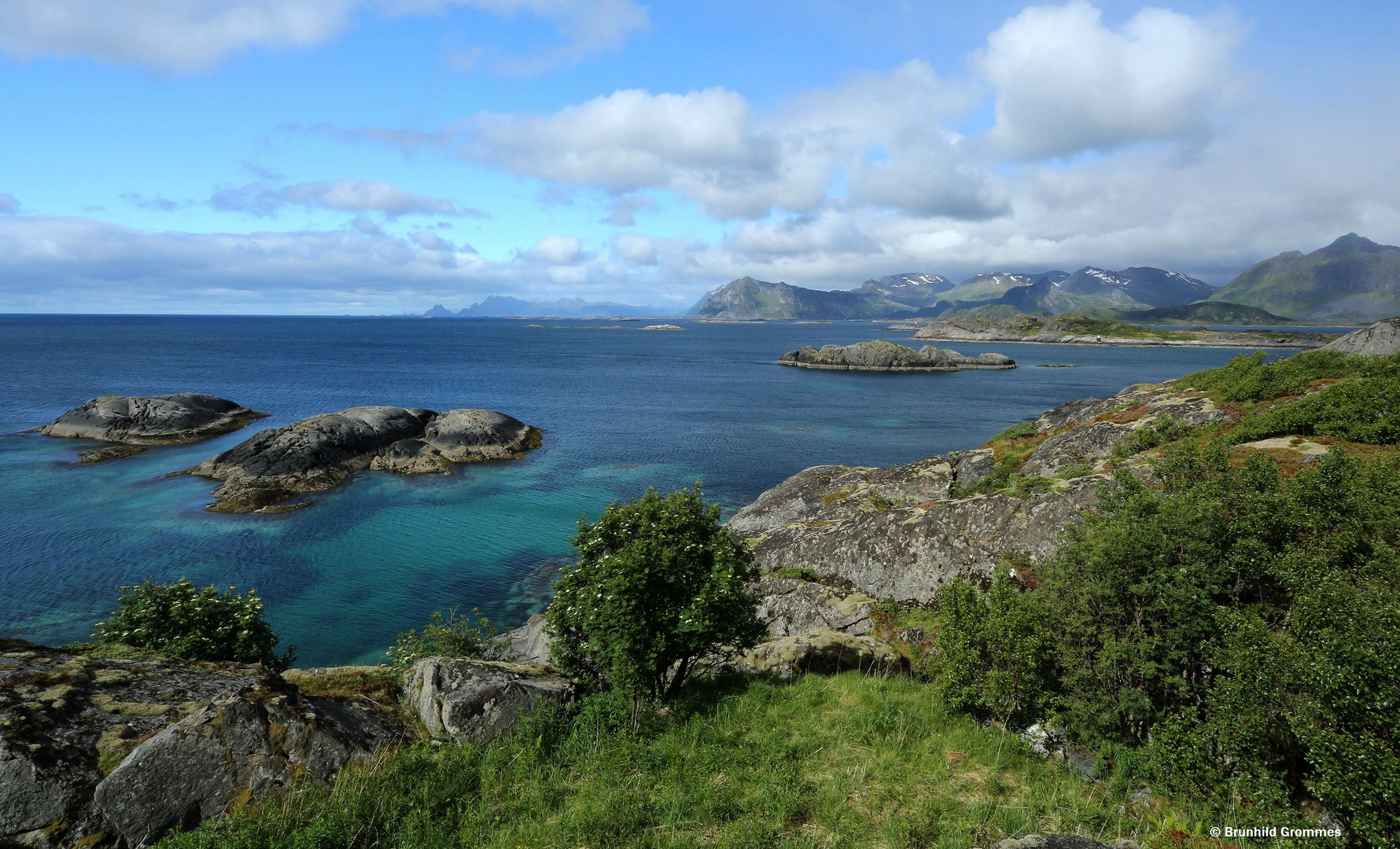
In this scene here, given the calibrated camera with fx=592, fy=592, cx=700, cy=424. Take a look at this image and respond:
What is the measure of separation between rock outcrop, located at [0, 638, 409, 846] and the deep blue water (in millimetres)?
11919

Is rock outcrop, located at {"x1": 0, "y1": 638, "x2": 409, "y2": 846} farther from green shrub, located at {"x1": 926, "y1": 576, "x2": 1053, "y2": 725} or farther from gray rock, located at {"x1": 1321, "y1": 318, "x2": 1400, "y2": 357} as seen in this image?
gray rock, located at {"x1": 1321, "y1": 318, "x2": 1400, "y2": 357}

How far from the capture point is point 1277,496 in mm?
13453

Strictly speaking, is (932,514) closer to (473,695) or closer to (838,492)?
(838,492)

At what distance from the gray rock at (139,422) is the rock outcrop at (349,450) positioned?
55.4 ft

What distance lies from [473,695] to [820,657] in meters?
10.2

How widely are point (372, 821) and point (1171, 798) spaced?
1443 centimetres

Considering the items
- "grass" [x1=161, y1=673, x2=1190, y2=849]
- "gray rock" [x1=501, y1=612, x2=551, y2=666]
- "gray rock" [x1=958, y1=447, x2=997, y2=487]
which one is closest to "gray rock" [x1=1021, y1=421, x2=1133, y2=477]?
"gray rock" [x1=958, y1=447, x2=997, y2=487]

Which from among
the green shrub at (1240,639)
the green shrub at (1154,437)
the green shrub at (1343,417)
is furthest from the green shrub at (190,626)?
the green shrub at (1343,417)

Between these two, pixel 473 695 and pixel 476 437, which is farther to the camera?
pixel 476 437

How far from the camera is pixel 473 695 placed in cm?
1269

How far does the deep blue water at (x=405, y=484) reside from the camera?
3419 cm

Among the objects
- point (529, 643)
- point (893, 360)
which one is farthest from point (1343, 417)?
point (893, 360)

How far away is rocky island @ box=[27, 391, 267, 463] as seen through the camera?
2665 inches

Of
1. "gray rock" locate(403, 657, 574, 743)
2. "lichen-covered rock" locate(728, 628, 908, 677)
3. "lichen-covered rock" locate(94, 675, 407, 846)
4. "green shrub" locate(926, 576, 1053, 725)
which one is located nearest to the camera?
"lichen-covered rock" locate(94, 675, 407, 846)
